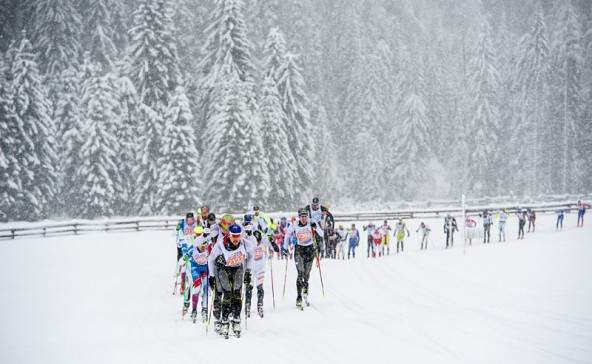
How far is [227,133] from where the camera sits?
33.5m

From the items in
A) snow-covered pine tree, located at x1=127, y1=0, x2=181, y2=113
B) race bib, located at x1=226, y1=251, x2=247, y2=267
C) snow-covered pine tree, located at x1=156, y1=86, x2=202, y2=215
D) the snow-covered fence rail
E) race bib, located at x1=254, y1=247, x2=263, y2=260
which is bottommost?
the snow-covered fence rail

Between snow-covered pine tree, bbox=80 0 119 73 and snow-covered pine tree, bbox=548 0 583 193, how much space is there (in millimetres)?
44674

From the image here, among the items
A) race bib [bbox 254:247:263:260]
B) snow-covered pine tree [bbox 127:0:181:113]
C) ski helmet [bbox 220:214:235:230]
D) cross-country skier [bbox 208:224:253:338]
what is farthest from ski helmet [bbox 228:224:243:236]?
snow-covered pine tree [bbox 127:0:181:113]

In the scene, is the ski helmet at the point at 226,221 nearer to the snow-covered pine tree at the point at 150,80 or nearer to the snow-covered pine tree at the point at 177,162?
the snow-covered pine tree at the point at 177,162

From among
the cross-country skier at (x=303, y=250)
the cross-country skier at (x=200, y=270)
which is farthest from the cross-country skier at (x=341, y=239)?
the cross-country skier at (x=200, y=270)

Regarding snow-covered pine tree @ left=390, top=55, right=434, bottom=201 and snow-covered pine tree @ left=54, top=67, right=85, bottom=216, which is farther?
snow-covered pine tree @ left=390, top=55, right=434, bottom=201

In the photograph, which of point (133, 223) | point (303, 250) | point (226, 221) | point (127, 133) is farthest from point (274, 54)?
point (226, 221)

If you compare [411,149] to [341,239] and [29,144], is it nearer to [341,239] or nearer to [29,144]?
[341,239]

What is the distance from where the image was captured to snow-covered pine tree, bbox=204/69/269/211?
→ 33.5m

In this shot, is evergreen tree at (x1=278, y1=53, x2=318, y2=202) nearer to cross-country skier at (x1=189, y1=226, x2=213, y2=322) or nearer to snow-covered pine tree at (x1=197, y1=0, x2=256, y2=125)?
snow-covered pine tree at (x1=197, y1=0, x2=256, y2=125)

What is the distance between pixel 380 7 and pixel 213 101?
37.5 metres

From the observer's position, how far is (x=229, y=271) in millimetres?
9250

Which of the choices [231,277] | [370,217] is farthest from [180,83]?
[231,277]

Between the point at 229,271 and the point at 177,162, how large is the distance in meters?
25.7
